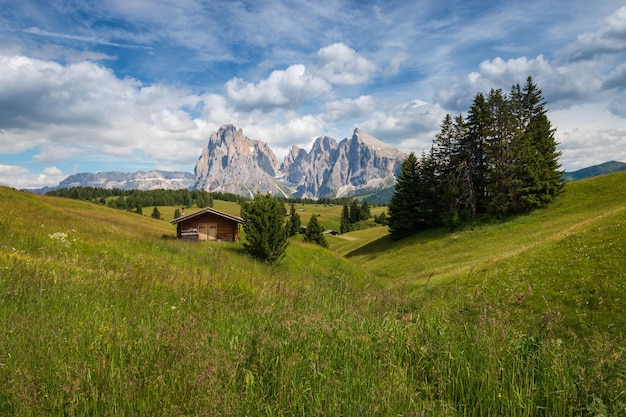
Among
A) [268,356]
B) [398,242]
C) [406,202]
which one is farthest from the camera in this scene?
[406,202]

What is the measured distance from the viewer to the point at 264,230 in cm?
3341

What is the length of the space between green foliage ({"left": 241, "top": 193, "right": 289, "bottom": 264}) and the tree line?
28115 millimetres

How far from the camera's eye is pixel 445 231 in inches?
1951

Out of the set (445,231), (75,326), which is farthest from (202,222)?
(75,326)

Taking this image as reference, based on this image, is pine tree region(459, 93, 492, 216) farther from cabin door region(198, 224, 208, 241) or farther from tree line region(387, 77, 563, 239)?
cabin door region(198, 224, 208, 241)

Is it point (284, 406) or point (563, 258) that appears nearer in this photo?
point (284, 406)

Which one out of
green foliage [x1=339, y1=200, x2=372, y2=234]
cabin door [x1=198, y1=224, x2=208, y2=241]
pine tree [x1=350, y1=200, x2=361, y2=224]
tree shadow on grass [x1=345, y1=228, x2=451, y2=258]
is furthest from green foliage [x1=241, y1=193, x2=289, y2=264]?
pine tree [x1=350, y1=200, x2=361, y2=224]

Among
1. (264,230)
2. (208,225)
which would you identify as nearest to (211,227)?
(208,225)

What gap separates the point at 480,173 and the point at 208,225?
4096 cm

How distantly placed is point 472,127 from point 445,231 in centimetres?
1697

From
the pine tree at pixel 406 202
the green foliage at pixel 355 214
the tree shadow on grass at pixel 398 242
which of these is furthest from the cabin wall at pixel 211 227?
the green foliage at pixel 355 214

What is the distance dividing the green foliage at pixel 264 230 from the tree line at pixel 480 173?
28.1m

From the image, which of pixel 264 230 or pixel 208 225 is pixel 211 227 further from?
pixel 264 230

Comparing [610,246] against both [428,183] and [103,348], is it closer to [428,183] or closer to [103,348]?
[103,348]
